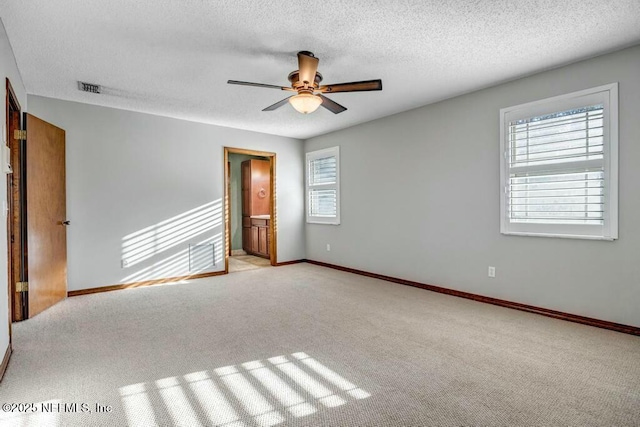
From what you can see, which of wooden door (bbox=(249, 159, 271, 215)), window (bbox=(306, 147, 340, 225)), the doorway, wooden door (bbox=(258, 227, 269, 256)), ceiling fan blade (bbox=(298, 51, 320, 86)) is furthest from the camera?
wooden door (bbox=(249, 159, 271, 215))

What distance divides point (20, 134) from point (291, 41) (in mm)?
2879

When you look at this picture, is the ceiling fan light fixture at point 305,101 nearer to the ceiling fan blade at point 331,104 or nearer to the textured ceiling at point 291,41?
the ceiling fan blade at point 331,104

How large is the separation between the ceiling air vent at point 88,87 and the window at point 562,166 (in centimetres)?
447

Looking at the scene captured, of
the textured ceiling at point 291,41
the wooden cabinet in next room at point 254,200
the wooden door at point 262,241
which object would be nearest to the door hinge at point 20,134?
the textured ceiling at point 291,41

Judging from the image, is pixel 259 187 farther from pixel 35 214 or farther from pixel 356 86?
pixel 356 86

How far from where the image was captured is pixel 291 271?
566 cm

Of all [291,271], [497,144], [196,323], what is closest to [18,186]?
[196,323]

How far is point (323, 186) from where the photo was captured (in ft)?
20.2

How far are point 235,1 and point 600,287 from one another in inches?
150

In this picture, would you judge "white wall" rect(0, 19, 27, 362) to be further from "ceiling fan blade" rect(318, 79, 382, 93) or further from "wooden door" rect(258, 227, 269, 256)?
"wooden door" rect(258, 227, 269, 256)

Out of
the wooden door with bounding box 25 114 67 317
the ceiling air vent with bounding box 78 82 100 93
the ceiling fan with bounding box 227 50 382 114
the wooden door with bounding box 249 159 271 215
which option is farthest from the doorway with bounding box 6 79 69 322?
the wooden door with bounding box 249 159 271 215

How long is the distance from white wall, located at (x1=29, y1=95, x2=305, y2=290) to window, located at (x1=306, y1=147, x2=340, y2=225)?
51.1 inches

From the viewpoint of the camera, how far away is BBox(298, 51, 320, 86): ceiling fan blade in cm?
267

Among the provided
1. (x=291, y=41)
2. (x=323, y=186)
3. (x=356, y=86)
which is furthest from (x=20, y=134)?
(x=323, y=186)
